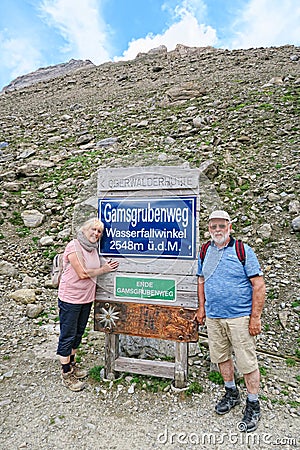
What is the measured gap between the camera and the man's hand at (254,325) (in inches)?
141

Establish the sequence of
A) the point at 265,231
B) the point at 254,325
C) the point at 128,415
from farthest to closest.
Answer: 1. the point at 265,231
2. the point at 128,415
3. the point at 254,325

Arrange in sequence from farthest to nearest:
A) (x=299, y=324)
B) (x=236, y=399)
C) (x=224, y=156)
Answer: (x=224, y=156)
(x=299, y=324)
(x=236, y=399)

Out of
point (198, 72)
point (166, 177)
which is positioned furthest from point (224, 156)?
point (198, 72)

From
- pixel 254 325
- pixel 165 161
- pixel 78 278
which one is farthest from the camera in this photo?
pixel 165 161

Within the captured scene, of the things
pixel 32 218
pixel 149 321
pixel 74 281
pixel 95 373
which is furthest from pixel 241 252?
pixel 32 218

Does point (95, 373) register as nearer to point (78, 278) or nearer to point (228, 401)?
point (78, 278)

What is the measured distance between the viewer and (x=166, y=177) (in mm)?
4070

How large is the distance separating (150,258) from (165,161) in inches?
175

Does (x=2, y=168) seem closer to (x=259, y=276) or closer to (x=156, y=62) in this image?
(x=259, y=276)

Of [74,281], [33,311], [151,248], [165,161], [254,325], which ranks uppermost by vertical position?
[165,161]

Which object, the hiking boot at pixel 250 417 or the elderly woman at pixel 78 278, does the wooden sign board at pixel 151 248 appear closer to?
the elderly woman at pixel 78 278

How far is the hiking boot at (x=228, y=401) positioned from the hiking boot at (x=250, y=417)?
19cm

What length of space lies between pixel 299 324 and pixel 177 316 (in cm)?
255

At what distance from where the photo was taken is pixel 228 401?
396 centimetres
